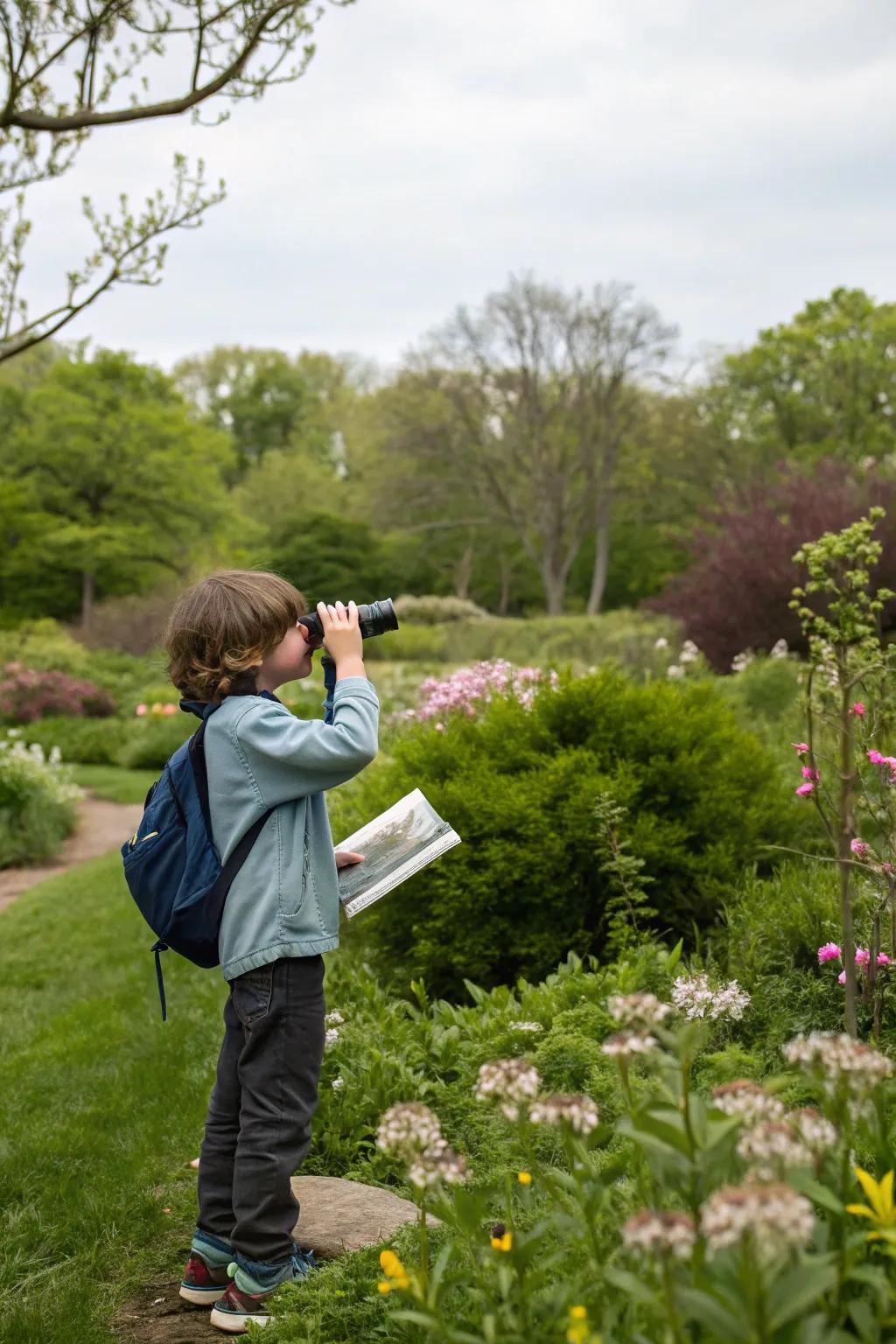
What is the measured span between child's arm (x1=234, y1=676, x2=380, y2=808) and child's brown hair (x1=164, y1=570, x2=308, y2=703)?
124 millimetres

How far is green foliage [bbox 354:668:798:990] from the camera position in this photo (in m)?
4.87

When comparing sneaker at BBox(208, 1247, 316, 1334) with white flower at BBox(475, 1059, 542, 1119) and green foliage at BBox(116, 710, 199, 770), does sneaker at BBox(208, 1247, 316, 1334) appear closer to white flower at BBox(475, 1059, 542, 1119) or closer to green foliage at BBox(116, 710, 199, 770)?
white flower at BBox(475, 1059, 542, 1119)

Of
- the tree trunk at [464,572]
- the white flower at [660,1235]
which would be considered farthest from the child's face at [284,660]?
the tree trunk at [464,572]

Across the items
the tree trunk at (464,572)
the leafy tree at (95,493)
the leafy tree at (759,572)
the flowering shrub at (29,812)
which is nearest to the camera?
the flowering shrub at (29,812)

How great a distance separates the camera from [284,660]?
309cm

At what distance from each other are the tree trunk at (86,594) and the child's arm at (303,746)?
93.3 ft

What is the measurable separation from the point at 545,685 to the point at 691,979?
7.75 feet

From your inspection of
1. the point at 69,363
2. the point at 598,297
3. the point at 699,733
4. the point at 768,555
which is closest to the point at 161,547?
the point at 69,363

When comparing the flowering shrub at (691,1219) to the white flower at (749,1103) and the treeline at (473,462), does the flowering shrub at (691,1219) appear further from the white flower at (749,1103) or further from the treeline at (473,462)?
the treeline at (473,462)

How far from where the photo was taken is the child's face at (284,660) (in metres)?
3.08

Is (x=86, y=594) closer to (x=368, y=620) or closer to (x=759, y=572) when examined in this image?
(x=759, y=572)

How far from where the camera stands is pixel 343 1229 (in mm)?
3049

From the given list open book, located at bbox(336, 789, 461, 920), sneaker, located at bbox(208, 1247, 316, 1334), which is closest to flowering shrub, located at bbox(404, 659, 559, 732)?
open book, located at bbox(336, 789, 461, 920)

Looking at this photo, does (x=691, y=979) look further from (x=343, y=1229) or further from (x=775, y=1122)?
(x=775, y=1122)
